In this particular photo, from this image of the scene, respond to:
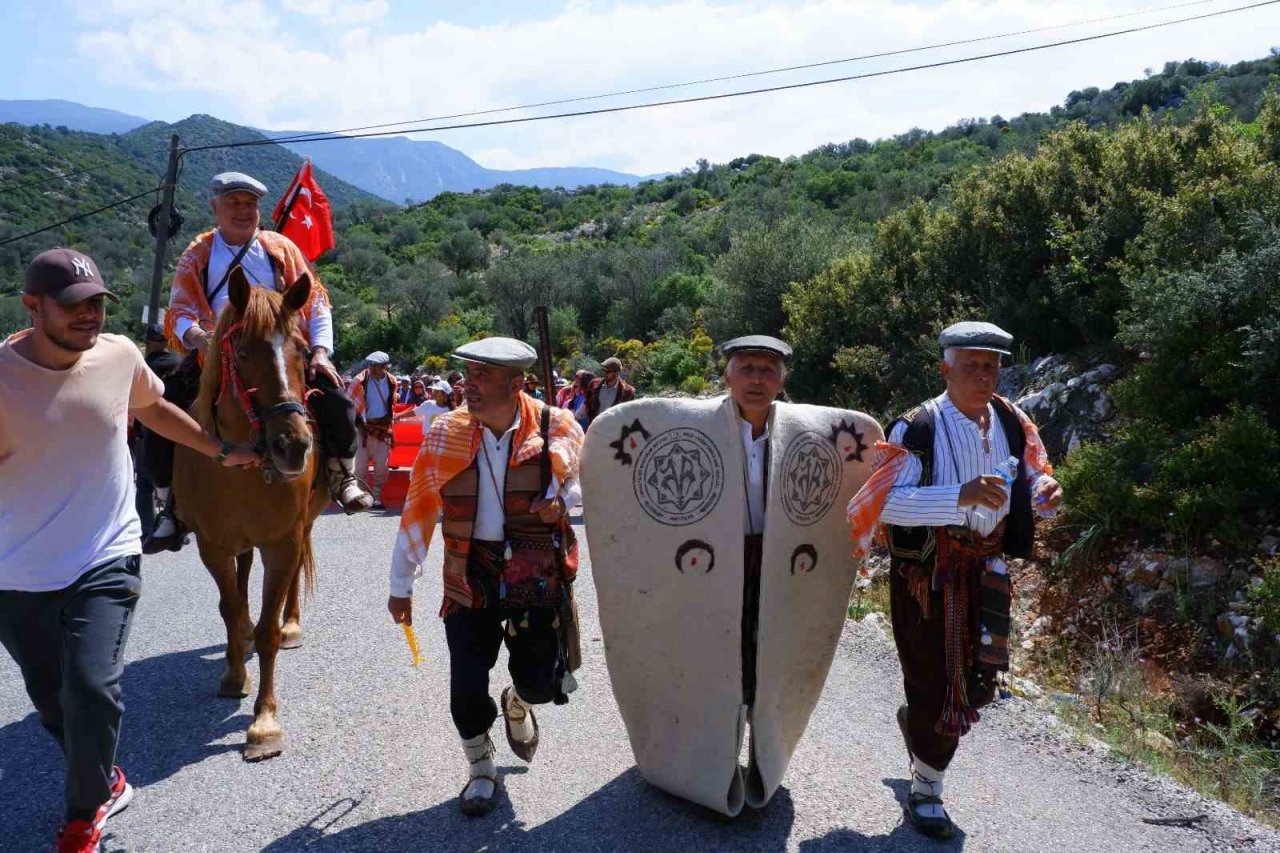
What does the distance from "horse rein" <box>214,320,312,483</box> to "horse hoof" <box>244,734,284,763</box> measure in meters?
1.27

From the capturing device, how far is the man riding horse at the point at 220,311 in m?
5.46

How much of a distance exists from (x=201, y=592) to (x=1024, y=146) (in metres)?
37.1

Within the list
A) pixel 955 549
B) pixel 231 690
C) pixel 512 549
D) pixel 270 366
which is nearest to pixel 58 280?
→ pixel 270 366

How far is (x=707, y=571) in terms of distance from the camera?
12.5ft

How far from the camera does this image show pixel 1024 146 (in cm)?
3766

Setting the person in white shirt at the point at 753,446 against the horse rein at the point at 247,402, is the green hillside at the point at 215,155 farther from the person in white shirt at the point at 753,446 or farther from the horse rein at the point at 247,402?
the person in white shirt at the point at 753,446

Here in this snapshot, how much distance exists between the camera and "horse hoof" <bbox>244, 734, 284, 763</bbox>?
458 cm

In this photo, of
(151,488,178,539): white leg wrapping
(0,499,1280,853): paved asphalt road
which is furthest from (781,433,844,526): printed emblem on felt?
(151,488,178,539): white leg wrapping

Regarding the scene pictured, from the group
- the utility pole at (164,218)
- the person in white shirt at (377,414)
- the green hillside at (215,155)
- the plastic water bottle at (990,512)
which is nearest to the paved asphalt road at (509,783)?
the plastic water bottle at (990,512)

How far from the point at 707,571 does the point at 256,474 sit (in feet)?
8.59

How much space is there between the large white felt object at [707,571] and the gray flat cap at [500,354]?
400mm

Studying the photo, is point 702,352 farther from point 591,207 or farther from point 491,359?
point 591,207

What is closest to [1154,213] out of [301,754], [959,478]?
[959,478]

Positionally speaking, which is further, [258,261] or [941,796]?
[258,261]
